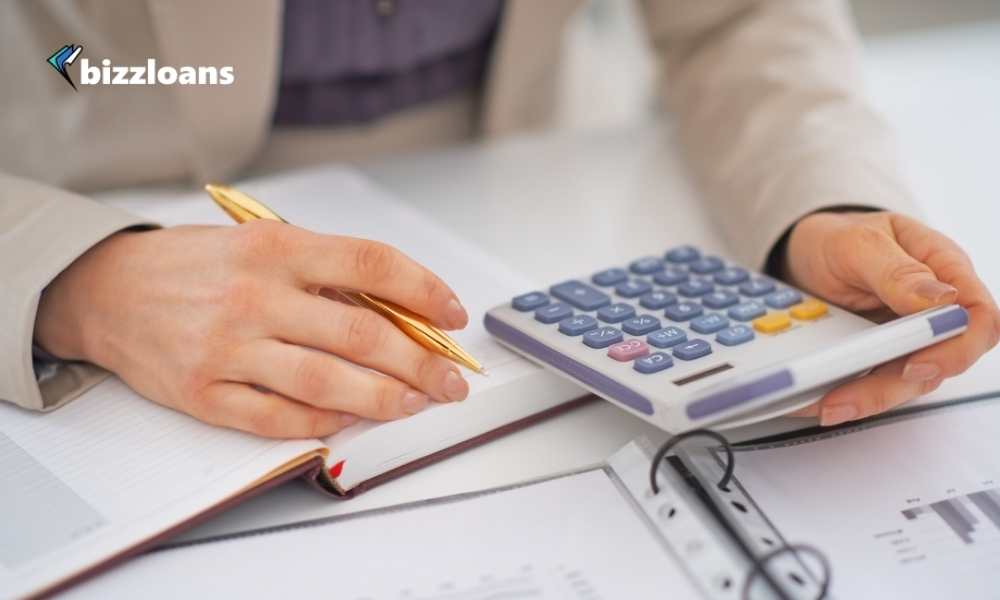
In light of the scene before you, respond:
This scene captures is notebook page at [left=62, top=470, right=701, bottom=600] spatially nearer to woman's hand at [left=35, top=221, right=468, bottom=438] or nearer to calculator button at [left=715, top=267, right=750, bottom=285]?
woman's hand at [left=35, top=221, right=468, bottom=438]

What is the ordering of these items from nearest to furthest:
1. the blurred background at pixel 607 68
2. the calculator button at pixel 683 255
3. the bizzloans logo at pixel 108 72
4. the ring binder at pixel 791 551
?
1. the ring binder at pixel 791 551
2. the calculator button at pixel 683 255
3. the bizzloans logo at pixel 108 72
4. the blurred background at pixel 607 68

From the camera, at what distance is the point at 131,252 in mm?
531

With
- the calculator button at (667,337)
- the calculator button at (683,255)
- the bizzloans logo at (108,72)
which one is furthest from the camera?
the bizzloans logo at (108,72)

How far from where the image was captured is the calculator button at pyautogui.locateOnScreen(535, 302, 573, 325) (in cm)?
52

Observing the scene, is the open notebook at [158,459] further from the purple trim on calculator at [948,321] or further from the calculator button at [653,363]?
the purple trim on calculator at [948,321]

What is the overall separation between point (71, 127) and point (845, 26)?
0.62 meters

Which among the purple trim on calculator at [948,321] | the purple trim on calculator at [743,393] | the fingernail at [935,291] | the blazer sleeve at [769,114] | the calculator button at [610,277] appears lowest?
the calculator button at [610,277]

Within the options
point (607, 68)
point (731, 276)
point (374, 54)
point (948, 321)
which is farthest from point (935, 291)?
point (607, 68)

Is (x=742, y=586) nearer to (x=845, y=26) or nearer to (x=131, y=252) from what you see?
(x=131, y=252)

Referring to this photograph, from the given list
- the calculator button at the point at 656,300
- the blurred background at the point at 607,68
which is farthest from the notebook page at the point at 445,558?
the blurred background at the point at 607,68

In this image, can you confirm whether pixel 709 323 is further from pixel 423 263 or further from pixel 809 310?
pixel 423 263

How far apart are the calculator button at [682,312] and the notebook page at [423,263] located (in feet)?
0.21

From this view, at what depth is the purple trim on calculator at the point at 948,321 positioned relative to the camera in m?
0.45

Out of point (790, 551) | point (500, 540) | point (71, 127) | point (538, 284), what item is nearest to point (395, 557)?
point (500, 540)
